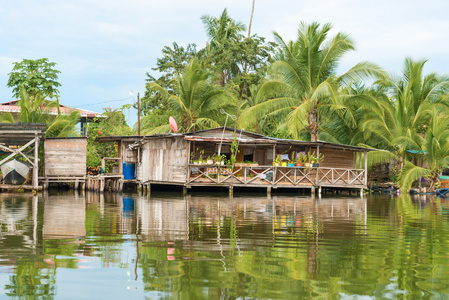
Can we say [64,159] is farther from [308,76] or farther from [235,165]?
[308,76]

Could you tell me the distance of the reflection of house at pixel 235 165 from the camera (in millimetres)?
23828

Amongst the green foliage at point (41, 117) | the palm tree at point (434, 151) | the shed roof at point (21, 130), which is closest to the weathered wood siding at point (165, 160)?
the green foliage at point (41, 117)

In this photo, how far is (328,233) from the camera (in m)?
9.00

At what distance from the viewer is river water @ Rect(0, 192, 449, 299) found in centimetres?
471

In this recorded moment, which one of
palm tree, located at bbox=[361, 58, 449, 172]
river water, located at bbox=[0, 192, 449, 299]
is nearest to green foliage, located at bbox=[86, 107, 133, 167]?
palm tree, located at bbox=[361, 58, 449, 172]

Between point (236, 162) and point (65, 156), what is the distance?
26.5ft

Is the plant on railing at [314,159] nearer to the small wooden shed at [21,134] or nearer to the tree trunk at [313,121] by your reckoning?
the tree trunk at [313,121]

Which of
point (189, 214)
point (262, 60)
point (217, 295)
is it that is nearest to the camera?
point (217, 295)

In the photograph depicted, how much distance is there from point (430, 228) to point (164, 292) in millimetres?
7383

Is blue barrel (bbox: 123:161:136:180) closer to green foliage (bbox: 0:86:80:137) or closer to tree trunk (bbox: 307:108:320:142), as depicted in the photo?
green foliage (bbox: 0:86:80:137)

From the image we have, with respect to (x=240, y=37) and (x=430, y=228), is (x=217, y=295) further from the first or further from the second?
(x=240, y=37)

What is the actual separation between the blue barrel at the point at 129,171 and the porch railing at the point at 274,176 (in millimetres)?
4892

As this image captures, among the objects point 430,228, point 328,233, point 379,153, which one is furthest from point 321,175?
point 328,233

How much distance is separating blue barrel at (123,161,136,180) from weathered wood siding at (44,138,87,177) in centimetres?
255
